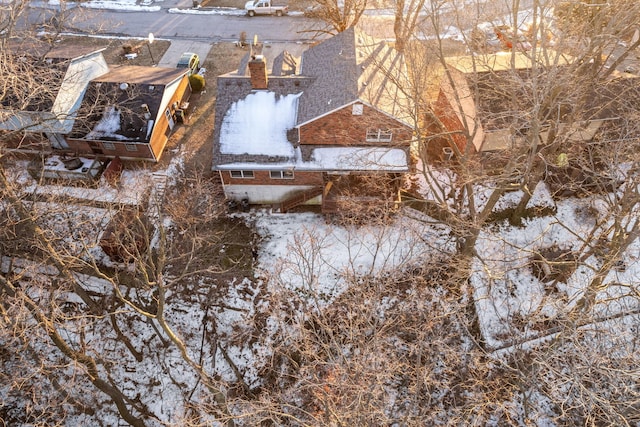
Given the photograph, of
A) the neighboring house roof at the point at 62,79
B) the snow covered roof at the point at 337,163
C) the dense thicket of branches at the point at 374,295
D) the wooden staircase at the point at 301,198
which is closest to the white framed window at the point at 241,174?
the snow covered roof at the point at 337,163

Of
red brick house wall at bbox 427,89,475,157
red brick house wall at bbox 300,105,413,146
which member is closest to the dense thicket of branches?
red brick house wall at bbox 427,89,475,157

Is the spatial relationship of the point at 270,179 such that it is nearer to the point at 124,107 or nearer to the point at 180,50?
the point at 124,107

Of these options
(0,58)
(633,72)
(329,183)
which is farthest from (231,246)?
(633,72)

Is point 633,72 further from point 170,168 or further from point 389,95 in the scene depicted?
point 170,168

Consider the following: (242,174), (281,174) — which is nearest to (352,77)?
(281,174)

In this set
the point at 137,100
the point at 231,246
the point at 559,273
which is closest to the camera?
the point at 559,273

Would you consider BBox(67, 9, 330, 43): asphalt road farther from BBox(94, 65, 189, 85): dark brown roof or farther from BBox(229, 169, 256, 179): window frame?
BBox(229, 169, 256, 179): window frame
